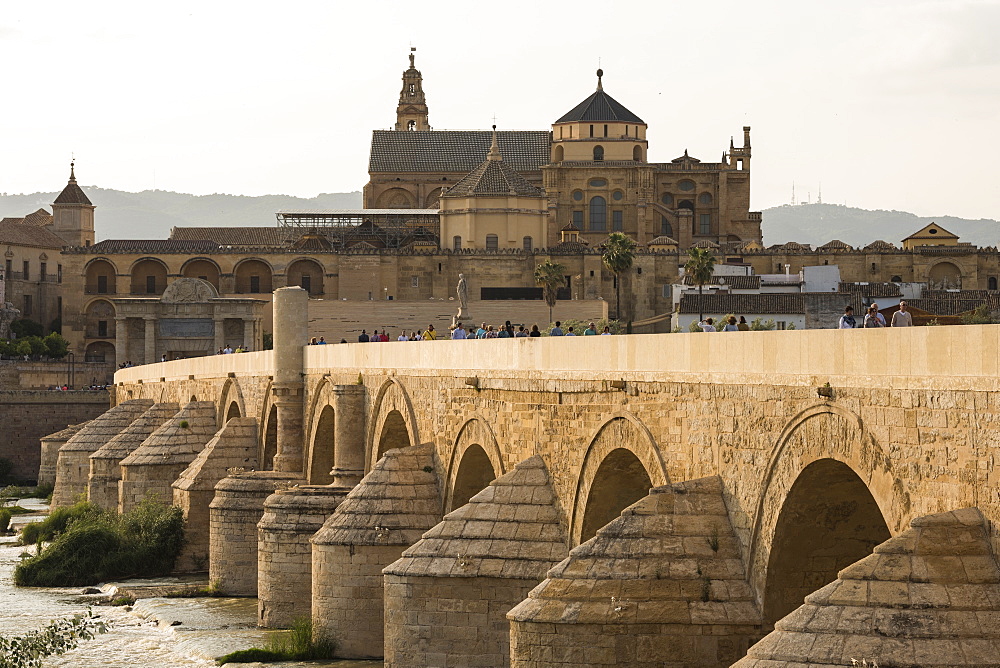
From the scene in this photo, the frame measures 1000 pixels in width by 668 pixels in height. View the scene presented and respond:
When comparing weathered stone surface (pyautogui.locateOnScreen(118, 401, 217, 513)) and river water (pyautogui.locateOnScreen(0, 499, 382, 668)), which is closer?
river water (pyautogui.locateOnScreen(0, 499, 382, 668))

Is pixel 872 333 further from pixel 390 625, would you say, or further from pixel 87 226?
pixel 87 226

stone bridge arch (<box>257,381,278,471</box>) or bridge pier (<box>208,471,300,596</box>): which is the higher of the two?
stone bridge arch (<box>257,381,278,471</box>)

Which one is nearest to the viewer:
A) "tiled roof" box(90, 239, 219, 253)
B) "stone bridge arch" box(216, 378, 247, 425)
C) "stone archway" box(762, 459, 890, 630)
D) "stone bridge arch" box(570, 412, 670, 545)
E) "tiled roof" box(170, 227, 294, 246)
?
"stone archway" box(762, 459, 890, 630)

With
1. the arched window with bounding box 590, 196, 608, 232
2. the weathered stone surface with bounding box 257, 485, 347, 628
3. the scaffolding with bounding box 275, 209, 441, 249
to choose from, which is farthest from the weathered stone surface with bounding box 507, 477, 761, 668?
the arched window with bounding box 590, 196, 608, 232

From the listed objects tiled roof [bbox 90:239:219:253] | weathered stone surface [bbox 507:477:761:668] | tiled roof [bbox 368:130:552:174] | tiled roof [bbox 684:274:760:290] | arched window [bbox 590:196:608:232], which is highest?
tiled roof [bbox 368:130:552:174]

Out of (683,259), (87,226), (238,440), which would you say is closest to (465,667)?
(238,440)

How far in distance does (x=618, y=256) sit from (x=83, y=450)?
4612 centimetres

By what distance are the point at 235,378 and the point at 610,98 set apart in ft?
220

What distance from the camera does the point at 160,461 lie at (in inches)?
1532

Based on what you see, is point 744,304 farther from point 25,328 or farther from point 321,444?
point 25,328

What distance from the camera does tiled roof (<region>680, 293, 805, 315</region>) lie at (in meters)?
69.2

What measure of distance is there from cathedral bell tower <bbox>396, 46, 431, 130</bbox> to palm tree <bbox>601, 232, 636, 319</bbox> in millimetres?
28262

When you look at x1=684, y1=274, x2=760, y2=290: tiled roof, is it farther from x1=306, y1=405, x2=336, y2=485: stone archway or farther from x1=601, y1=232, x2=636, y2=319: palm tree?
x1=306, y1=405, x2=336, y2=485: stone archway

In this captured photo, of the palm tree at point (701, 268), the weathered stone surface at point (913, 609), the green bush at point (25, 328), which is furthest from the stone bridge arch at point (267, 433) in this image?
the green bush at point (25, 328)
